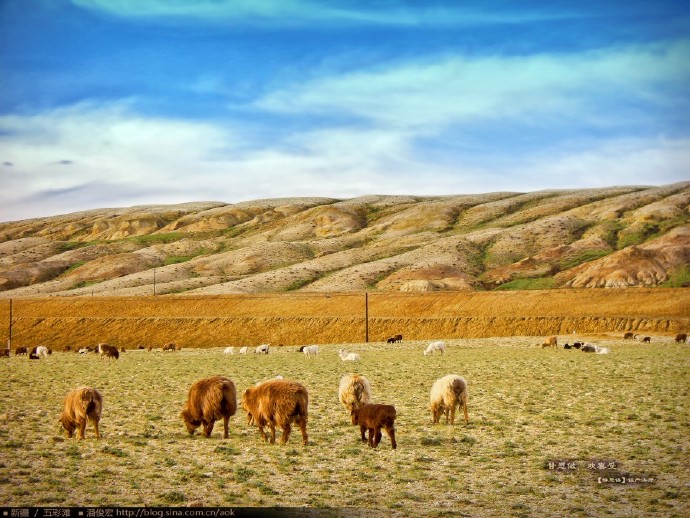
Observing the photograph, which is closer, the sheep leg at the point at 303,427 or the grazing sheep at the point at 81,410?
the sheep leg at the point at 303,427

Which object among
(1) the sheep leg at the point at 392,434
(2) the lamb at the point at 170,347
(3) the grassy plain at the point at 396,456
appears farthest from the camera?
(2) the lamb at the point at 170,347

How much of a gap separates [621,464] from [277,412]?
7792mm

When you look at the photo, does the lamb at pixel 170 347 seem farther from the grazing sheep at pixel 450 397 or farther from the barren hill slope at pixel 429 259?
the barren hill slope at pixel 429 259

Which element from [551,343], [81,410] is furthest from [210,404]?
[551,343]

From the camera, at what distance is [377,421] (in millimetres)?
15883

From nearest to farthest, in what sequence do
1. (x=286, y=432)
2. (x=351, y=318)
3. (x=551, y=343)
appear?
(x=286, y=432) → (x=551, y=343) → (x=351, y=318)

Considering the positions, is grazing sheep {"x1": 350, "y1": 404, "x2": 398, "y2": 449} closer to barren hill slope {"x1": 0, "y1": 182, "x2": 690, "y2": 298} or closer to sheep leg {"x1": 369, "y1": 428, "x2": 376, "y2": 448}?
sheep leg {"x1": 369, "y1": 428, "x2": 376, "y2": 448}

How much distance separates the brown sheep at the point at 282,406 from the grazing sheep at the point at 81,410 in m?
3.99

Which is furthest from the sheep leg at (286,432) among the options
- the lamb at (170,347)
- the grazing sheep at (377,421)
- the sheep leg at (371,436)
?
the lamb at (170,347)

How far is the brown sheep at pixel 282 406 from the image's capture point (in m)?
15.8

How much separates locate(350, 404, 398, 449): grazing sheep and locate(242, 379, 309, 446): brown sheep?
1.49 meters

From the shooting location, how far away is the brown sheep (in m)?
15.8

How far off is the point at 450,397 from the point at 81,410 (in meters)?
9.87

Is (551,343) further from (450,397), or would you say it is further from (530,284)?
(530,284)
